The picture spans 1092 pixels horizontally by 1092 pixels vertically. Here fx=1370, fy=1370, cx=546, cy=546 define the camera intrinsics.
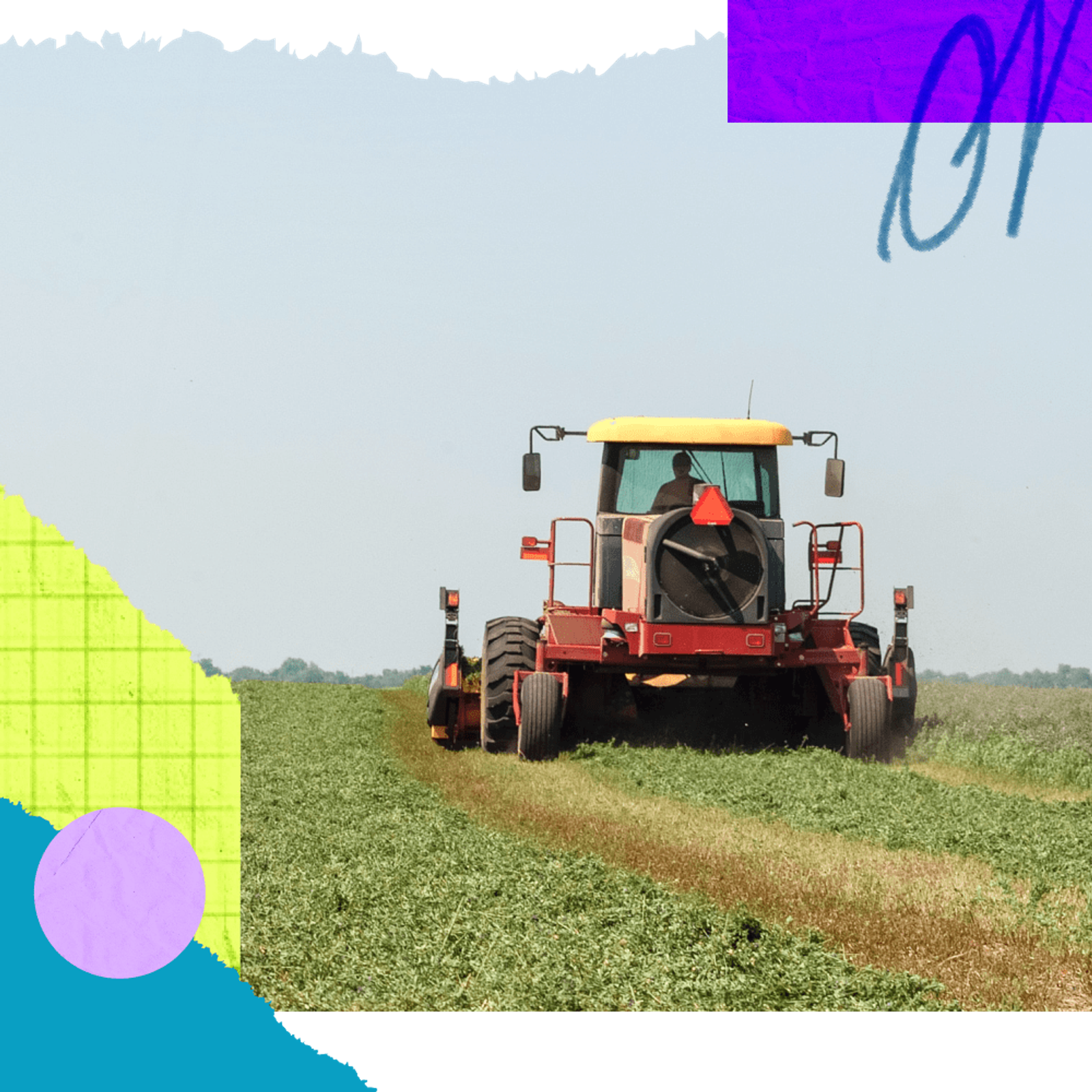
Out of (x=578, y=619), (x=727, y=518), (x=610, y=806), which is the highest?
(x=727, y=518)

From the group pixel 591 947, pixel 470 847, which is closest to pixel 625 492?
pixel 470 847

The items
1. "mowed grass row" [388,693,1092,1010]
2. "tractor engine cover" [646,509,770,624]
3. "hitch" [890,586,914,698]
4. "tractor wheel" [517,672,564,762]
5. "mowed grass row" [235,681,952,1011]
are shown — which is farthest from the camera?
"hitch" [890,586,914,698]

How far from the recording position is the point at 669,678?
13.8m

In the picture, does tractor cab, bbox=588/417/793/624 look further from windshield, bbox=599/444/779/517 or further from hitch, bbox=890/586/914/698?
hitch, bbox=890/586/914/698

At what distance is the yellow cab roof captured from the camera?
46.5 ft

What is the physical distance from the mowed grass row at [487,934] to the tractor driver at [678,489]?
544cm

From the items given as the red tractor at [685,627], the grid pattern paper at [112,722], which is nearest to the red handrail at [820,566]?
the red tractor at [685,627]

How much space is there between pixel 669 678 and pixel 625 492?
2.10 metres

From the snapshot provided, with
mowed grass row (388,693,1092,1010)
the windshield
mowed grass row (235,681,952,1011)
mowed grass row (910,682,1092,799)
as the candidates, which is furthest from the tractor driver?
mowed grass row (235,681,952,1011)

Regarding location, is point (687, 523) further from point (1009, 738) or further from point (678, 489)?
point (1009, 738)

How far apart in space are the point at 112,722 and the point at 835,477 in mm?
11054

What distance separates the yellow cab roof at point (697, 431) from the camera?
14.2m

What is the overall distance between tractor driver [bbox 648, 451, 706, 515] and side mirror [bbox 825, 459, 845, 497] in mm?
1312

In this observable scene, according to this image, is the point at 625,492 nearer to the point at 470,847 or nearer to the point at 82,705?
the point at 470,847
